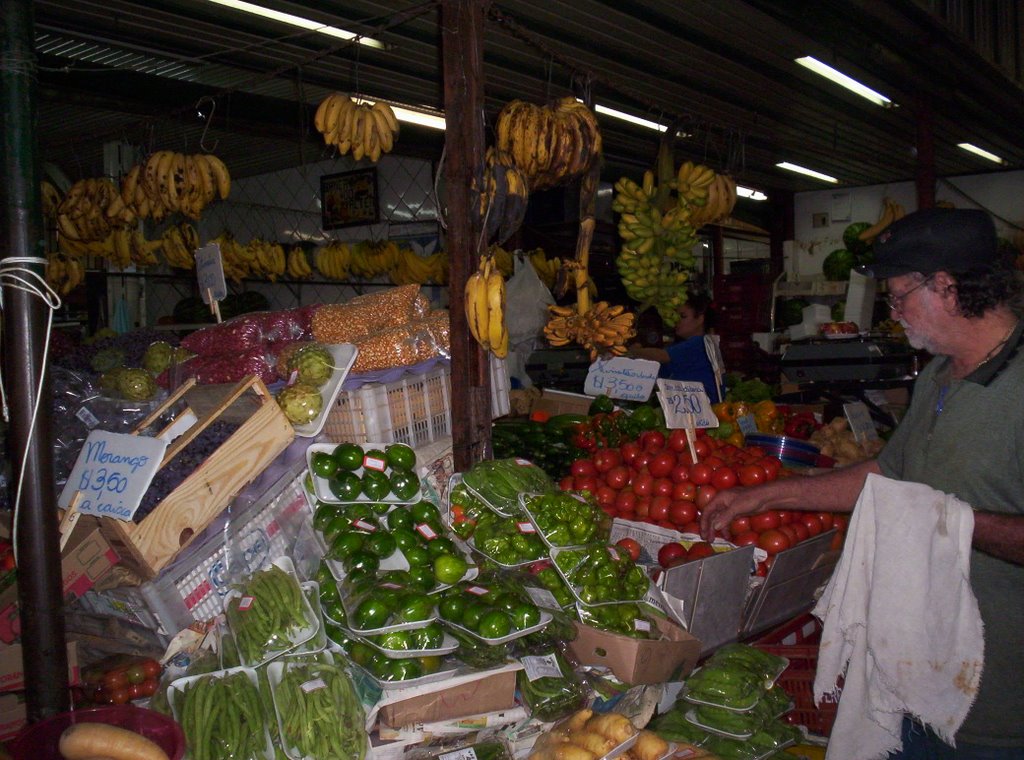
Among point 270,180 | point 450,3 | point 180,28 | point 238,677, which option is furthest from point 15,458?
point 270,180

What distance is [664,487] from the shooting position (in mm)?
3807

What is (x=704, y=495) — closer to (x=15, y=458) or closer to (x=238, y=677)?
(x=238, y=677)

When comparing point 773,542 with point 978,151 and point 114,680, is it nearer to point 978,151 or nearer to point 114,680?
point 114,680

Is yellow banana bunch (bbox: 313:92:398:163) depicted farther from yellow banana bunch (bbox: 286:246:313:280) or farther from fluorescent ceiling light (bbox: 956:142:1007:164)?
fluorescent ceiling light (bbox: 956:142:1007:164)

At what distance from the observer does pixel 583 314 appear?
411cm

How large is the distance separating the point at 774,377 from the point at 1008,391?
25.4ft

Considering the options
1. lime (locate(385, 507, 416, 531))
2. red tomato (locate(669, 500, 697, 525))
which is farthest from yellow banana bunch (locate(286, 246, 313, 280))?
lime (locate(385, 507, 416, 531))

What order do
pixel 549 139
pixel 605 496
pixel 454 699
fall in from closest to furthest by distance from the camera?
pixel 454 699 → pixel 549 139 → pixel 605 496

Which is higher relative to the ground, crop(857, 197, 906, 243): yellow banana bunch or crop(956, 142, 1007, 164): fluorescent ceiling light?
crop(956, 142, 1007, 164): fluorescent ceiling light

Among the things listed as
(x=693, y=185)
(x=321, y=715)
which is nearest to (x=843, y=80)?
(x=693, y=185)

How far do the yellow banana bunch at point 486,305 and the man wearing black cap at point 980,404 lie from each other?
1.44 metres

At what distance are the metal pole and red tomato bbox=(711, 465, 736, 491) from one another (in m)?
2.77

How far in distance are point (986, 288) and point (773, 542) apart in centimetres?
172

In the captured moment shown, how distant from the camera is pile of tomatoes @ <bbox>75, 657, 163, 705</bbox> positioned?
2629 mm
